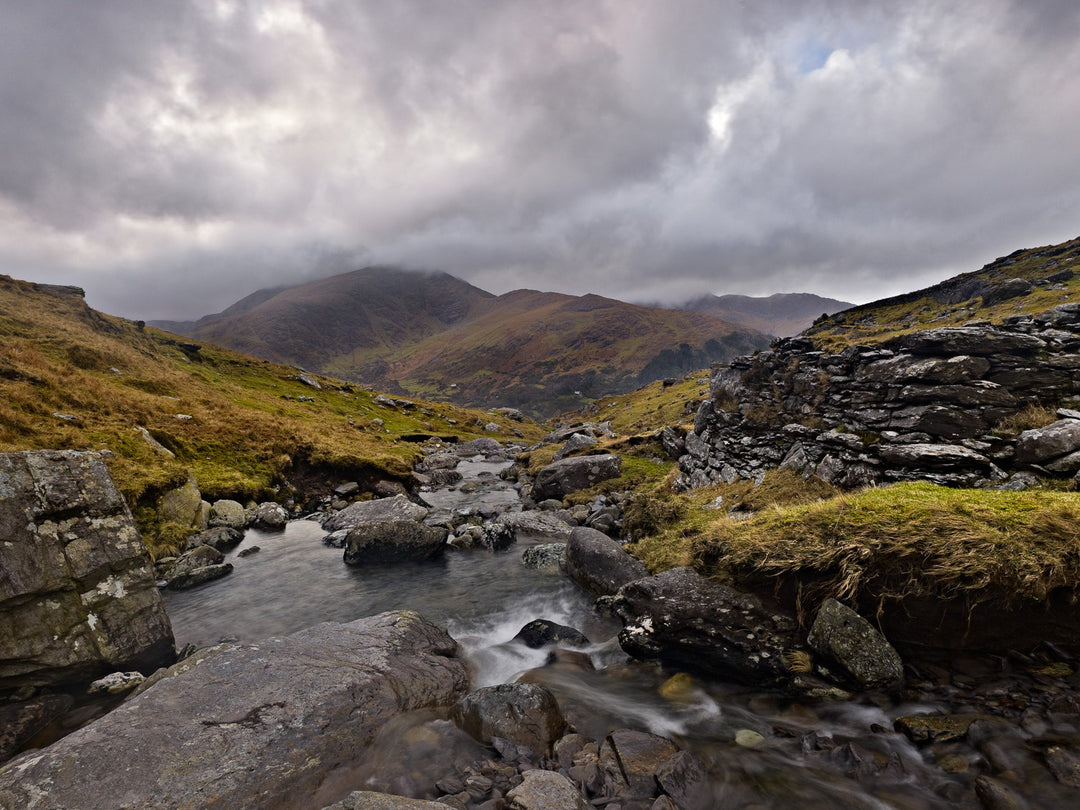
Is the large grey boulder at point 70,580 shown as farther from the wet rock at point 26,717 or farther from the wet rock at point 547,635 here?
the wet rock at point 547,635

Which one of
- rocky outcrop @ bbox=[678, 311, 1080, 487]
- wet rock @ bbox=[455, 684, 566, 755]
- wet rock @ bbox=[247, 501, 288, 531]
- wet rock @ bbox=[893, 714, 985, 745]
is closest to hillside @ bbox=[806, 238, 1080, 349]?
rocky outcrop @ bbox=[678, 311, 1080, 487]

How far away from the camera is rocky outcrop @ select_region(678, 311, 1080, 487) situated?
38.9 ft

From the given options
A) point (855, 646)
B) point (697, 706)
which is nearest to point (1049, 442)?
point (855, 646)

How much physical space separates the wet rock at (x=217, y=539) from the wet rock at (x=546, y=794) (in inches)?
773

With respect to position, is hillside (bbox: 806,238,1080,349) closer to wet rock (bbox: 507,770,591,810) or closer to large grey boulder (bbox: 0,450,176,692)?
wet rock (bbox: 507,770,591,810)

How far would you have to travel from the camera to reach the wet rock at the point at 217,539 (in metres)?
19.5

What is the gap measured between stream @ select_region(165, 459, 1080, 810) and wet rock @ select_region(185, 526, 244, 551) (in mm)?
3538

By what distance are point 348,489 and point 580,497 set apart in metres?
17.1

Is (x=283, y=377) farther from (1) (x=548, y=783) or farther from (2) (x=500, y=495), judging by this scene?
(1) (x=548, y=783)

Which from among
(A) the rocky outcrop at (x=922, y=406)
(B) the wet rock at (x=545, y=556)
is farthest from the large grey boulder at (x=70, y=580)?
(A) the rocky outcrop at (x=922, y=406)

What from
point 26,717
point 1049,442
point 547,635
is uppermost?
point 1049,442

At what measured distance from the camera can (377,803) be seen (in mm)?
5699

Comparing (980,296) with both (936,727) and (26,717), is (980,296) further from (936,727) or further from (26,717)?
(26,717)

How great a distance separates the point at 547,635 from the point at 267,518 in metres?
19.3
